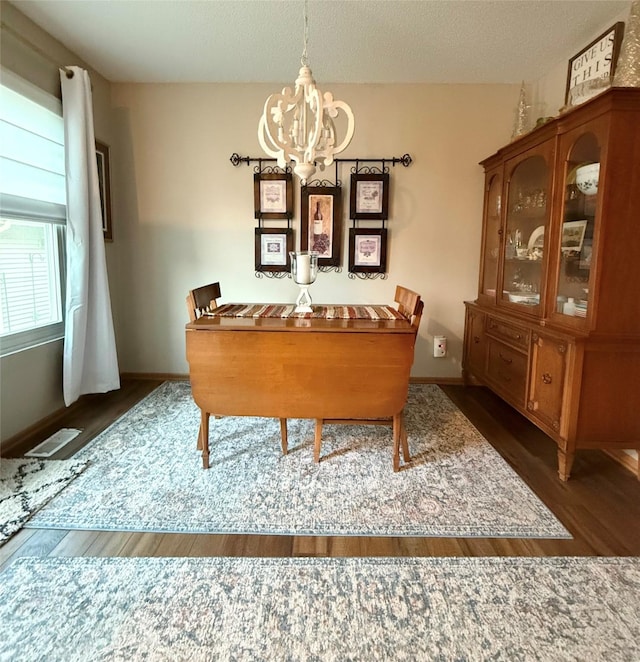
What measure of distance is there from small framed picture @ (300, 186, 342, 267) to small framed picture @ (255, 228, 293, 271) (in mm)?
127

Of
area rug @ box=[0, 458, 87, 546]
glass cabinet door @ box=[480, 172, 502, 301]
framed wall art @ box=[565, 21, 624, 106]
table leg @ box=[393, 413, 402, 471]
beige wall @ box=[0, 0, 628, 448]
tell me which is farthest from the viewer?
beige wall @ box=[0, 0, 628, 448]

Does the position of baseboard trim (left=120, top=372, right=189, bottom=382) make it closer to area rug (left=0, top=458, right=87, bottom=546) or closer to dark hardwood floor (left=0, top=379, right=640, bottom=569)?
dark hardwood floor (left=0, top=379, right=640, bottom=569)

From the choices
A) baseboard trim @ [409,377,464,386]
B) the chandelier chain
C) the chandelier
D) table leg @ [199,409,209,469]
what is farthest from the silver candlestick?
baseboard trim @ [409,377,464,386]

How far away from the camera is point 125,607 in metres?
1.30

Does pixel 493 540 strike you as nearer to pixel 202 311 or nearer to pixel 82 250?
pixel 202 311

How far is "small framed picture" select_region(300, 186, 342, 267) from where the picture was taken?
331 cm

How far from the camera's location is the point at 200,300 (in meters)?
2.35

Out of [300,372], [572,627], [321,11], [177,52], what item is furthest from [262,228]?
[572,627]

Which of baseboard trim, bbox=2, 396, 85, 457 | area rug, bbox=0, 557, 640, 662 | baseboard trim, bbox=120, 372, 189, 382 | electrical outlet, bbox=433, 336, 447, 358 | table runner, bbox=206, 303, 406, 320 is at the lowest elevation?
area rug, bbox=0, 557, 640, 662

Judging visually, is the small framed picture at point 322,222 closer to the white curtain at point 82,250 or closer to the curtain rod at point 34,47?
the white curtain at point 82,250

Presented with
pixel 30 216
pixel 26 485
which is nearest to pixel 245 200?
pixel 30 216

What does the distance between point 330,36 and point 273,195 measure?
114 centimetres

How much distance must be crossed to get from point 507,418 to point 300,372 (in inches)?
63.1

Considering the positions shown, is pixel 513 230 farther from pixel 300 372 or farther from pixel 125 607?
pixel 125 607
